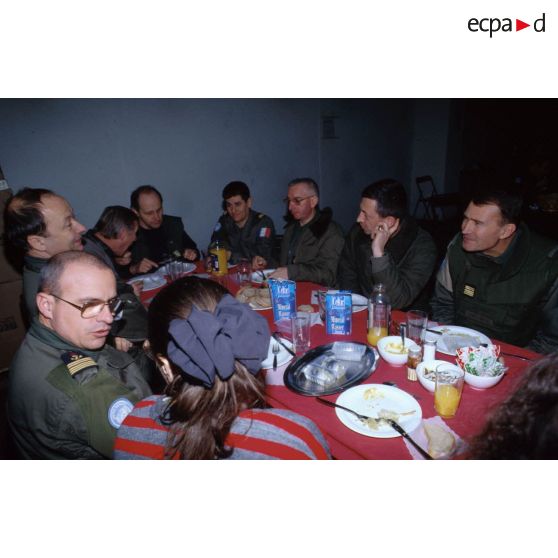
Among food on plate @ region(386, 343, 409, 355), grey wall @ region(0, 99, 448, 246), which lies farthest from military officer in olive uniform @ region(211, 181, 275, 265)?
food on plate @ region(386, 343, 409, 355)

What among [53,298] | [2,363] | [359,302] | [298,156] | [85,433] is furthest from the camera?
[298,156]

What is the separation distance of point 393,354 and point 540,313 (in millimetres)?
1336

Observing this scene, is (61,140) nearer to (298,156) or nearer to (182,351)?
(298,156)

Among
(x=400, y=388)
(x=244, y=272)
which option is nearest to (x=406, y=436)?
(x=400, y=388)

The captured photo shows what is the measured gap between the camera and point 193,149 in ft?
18.5

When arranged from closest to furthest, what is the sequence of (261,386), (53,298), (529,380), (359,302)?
(529,380) < (261,386) < (53,298) < (359,302)

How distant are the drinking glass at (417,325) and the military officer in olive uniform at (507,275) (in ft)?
3.12

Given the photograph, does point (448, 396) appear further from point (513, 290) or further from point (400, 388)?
point (513, 290)

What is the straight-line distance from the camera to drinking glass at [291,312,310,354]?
6.68 feet

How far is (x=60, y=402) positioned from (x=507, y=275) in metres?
2.72

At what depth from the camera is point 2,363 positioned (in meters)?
4.22

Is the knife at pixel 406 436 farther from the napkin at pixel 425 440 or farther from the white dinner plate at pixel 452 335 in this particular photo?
the white dinner plate at pixel 452 335

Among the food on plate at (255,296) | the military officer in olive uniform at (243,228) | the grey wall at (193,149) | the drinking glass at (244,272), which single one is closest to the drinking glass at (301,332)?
the food on plate at (255,296)

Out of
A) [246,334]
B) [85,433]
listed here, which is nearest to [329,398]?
[246,334]
